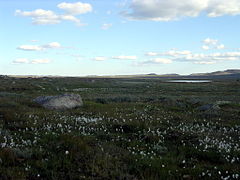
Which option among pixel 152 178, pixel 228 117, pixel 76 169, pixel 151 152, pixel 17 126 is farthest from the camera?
pixel 228 117

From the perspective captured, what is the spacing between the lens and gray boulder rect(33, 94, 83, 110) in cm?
1670

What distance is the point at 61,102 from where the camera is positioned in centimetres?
1698

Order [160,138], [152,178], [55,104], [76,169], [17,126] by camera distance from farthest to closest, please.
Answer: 1. [55,104]
2. [17,126]
3. [160,138]
4. [76,169]
5. [152,178]

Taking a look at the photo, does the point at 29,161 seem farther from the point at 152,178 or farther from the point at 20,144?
the point at 152,178

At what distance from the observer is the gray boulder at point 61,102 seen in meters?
16.7

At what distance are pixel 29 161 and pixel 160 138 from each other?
15.8ft

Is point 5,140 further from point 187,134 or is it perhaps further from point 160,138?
point 187,134

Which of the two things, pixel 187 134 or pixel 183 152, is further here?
pixel 187 134

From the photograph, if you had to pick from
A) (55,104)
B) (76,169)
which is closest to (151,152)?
(76,169)

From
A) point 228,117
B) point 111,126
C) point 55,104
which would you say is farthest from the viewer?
point 55,104

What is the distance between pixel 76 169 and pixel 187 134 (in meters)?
5.36

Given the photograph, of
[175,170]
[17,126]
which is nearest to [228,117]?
[175,170]

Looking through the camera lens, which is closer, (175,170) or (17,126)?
(175,170)

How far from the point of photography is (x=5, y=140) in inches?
298
